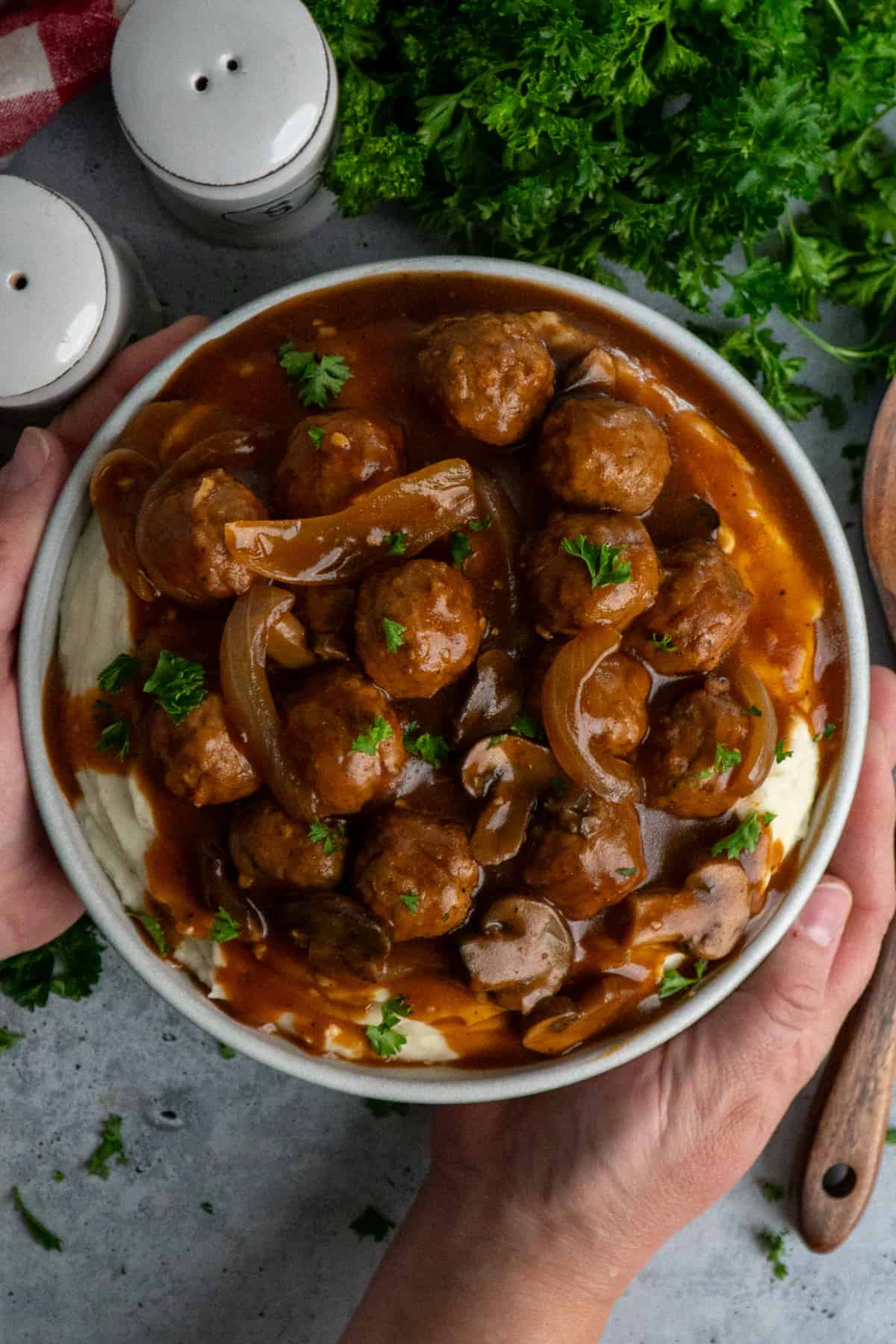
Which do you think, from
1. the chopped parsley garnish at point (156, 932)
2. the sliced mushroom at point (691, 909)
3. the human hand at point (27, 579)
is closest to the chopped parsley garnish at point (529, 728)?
the sliced mushroom at point (691, 909)

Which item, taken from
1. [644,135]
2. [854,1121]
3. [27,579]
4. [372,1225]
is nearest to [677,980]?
[854,1121]

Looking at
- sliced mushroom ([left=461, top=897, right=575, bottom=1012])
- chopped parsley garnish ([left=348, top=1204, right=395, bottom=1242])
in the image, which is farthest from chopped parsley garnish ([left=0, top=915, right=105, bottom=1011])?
sliced mushroom ([left=461, top=897, right=575, bottom=1012])

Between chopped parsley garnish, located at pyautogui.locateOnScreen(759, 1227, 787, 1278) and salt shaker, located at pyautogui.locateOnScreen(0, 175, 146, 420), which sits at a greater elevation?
salt shaker, located at pyautogui.locateOnScreen(0, 175, 146, 420)

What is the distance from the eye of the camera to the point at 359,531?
3.58 meters

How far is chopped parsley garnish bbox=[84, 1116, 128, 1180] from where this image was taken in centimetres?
525

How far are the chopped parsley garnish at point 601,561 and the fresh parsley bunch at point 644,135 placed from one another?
168 cm

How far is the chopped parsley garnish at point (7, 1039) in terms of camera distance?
5.21 m

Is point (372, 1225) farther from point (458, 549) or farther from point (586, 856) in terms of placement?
point (458, 549)

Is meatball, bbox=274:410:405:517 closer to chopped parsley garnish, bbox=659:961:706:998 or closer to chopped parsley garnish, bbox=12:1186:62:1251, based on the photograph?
chopped parsley garnish, bbox=659:961:706:998

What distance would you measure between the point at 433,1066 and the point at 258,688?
1562mm

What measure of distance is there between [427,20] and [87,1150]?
17.2 ft

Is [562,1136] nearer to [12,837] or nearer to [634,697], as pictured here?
[634,697]

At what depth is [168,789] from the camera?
3725 millimetres

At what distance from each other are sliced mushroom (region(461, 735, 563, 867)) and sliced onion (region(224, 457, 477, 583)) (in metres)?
0.73
